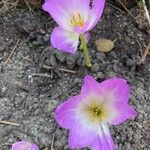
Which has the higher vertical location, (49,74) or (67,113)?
(67,113)

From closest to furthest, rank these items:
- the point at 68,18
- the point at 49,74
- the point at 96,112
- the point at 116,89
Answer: the point at 116,89 < the point at 96,112 < the point at 68,18 < the point at 49,74

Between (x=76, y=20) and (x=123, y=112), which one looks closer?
(x=123, y=112)

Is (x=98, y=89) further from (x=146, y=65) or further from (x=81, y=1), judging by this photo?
(x=146, y=65)

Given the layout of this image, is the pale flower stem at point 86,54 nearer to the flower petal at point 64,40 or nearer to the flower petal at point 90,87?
the flower petal at point 64,40

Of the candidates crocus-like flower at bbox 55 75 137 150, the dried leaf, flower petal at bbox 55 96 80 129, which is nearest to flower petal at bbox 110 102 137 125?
crocus-like flower at bbox 55 75 137 150

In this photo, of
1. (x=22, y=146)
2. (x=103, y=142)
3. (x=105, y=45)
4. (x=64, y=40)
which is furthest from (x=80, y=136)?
(x=105, y=45)

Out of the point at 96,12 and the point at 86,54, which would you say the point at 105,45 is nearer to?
the point at 86,54

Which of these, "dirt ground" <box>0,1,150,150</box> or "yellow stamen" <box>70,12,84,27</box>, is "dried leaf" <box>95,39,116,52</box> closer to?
"dirt ground" <box>0,1,150,150</box>

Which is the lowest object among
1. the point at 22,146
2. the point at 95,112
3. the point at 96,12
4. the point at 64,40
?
the point at 22,146
